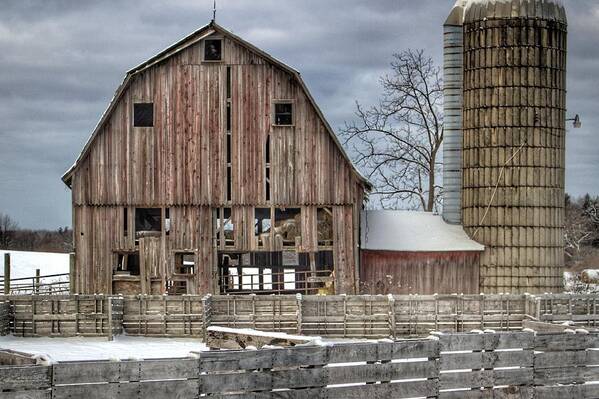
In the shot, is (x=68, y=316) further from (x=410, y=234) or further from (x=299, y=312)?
(x=410, y=234)

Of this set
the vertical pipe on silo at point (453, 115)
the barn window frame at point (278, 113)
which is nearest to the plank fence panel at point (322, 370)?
the barn window frame at point (278, 113)

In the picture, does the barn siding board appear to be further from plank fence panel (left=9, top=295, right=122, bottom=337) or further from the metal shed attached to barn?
plank fence panel (left=9, top=295, right=122, bottom=337)

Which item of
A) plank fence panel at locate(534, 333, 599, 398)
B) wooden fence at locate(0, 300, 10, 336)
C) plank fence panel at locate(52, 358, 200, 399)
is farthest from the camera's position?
wooden fence at locate(0, 300, 10, 336)

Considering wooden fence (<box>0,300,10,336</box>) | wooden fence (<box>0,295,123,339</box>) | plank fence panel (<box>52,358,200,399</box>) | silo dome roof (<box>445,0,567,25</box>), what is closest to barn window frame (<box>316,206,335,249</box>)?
wooden fence (<box>0,295,123,339</box>)

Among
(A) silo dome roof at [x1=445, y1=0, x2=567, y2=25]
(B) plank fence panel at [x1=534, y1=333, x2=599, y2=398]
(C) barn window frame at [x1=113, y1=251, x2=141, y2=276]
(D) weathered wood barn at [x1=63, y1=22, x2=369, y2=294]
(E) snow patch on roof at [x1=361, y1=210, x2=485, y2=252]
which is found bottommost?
(B) plank fence panel at [x1=534, y1=333, x2=599, y2=398]

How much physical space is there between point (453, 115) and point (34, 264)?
4398 centimetres

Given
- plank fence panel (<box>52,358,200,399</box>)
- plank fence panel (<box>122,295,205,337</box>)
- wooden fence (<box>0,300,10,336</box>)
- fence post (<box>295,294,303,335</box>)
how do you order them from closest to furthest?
plank fence panel (<box>52,358,200,399</box>) → fence post (<box>295,294,303,335</box>) → wooden fence (<box>0,300,10,336</box>) → plank fence panel (<box>122,295,205,337</box>)

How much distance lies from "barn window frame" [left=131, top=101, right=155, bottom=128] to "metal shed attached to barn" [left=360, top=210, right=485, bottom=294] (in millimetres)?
9185

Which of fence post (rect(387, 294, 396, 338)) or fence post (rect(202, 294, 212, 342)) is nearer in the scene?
fence post (rect(202, 294, 212, 342))

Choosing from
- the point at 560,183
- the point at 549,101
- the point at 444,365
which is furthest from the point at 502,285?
the point at 444,365

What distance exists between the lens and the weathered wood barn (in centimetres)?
3662

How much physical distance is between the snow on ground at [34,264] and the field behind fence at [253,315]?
38357 mm

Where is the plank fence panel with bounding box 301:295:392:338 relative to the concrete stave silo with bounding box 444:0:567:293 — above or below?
below

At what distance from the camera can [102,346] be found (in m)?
29.5
